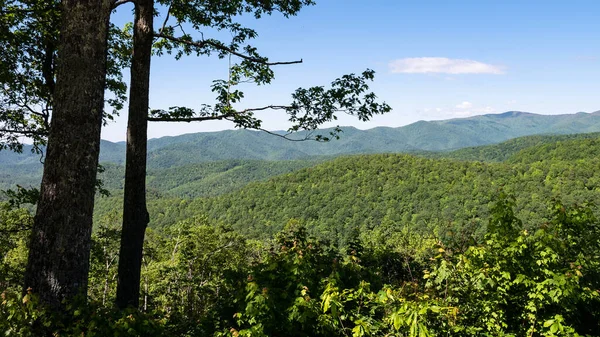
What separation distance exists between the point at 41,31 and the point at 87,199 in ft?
15.9

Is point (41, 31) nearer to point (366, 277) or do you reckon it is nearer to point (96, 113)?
point (96, 113)

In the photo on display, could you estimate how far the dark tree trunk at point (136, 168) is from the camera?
4.59 m

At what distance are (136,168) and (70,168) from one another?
1367 millimetres

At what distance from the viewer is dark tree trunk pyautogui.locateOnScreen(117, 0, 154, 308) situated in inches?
181

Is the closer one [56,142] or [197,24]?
[56,142]

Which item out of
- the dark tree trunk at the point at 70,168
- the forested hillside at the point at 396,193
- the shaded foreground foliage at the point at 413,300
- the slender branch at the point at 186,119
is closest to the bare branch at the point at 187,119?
the slender branch at the point at 186,119

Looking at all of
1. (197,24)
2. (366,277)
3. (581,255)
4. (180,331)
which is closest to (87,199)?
(180,331)

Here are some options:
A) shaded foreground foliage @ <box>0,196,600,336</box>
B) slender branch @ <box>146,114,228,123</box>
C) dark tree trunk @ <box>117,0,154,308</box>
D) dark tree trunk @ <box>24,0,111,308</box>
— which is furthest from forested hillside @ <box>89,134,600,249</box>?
dark tree trunk @ <box>24,0,111,308</box>

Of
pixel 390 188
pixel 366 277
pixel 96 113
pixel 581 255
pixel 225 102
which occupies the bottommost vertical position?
pixel 390 188

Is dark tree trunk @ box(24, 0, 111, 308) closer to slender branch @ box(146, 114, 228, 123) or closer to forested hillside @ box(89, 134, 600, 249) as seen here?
slender branch @ box(146, 114, 228, 123)

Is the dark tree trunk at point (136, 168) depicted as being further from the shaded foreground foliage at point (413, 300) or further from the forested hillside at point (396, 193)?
the forested hillside at point (396, 193)

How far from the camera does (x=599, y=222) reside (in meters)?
5.50

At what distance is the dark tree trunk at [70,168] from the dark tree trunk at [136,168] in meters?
1.12

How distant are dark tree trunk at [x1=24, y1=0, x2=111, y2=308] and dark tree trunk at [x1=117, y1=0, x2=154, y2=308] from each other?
1.12 m
